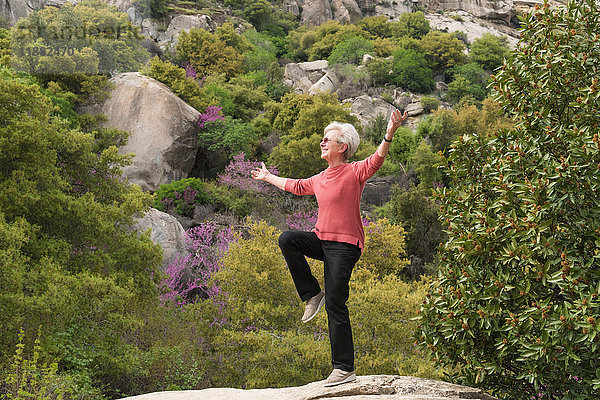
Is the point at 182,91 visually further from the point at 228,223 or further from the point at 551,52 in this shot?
the point at 551,52

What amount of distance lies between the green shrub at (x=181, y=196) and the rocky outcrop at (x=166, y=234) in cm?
265

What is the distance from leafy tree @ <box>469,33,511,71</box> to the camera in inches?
1716

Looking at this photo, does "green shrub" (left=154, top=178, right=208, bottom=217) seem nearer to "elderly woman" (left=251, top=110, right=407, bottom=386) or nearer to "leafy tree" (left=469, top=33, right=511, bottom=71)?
"elderly woman" (left=251, top=110, right=407, bottom=386)

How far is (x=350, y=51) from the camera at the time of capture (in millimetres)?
41969

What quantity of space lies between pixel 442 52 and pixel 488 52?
4228 millimetres

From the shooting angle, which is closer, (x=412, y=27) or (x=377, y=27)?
(x=412, y=27)

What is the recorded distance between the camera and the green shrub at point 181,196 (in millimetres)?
18234

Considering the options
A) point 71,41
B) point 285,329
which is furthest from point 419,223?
point 71,41

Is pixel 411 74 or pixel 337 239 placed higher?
pixel 337 239

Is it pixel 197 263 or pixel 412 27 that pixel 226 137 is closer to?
pixel 197 263

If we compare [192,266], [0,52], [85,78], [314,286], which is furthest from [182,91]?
[314,286]

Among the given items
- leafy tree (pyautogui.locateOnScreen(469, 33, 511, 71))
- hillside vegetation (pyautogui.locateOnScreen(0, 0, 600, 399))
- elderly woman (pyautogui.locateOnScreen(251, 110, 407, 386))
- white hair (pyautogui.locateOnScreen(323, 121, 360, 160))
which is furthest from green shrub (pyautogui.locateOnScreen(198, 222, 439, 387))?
leafy tree (pyautogui.locateOnScreen(469, 33, 511, 71))

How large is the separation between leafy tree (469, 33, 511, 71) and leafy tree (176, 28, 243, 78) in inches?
864

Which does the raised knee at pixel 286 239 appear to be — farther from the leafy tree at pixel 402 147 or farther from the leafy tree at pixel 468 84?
the leafy tree at pixel 468 84
